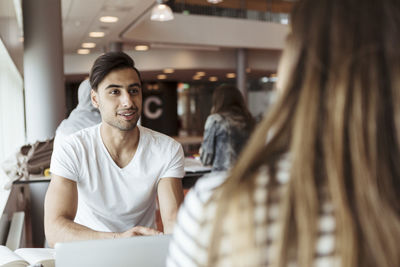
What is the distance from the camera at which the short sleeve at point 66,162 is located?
194 cm

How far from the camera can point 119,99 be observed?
7.13 feet

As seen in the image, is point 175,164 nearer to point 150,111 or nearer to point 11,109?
point 11,109

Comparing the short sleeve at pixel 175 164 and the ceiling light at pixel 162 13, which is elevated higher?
the ceiling light at pixel 162 13

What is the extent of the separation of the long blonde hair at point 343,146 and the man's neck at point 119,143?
143 centimetres

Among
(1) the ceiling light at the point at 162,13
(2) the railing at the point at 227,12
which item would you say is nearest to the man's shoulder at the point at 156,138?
(1) the ceiling light at the point at 162,13

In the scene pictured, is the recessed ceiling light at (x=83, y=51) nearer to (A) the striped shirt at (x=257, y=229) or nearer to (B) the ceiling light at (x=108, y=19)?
(B) the ceiling light at (x=108, y=19)

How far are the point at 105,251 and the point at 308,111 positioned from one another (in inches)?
27.5

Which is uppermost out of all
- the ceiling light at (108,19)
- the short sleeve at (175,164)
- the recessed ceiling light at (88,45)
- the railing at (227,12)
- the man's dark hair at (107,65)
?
the railing at (227,12)

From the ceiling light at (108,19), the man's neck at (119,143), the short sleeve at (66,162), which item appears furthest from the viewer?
the ceiling light at (108,19)

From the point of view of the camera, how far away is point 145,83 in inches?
741

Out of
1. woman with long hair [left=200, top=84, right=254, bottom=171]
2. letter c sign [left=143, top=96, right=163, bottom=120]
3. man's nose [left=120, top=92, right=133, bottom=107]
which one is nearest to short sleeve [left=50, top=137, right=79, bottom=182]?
man's nose [left=120, top=92, right=133, bottom=107]

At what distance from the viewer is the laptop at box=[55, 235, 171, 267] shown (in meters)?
1.14

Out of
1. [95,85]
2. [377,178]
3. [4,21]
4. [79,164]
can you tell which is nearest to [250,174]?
[377,178]

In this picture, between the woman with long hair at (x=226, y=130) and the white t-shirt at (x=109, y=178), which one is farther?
the woman with long hair at (x=226, y=130)
